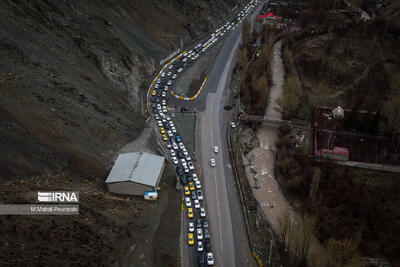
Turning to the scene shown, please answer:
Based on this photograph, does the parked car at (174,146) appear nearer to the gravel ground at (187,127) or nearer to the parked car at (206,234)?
the gravel ground at (187,127)

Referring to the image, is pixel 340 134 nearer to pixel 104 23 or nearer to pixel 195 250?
pixel 195 250

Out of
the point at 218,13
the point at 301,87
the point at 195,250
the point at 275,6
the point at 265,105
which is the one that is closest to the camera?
the point at 195,250

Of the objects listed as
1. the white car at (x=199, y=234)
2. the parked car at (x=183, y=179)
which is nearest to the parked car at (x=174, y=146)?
the parked car at (x=183, y=179)

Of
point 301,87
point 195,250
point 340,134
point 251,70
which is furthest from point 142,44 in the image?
point 195,250

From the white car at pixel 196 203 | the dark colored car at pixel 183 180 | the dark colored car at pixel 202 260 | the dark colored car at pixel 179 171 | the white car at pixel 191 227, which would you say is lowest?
the dark colored car at pixel 202 260

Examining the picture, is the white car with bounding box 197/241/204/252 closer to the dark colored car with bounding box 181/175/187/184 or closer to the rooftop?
the rooftop

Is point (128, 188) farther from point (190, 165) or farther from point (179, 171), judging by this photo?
point (190, 165)
